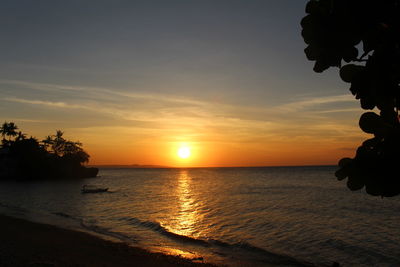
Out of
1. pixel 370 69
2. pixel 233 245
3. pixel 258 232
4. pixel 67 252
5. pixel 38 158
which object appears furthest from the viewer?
pixel 38 158

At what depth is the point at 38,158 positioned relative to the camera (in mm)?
91000

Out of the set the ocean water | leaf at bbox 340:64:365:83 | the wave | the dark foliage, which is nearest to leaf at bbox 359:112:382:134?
leaf at bbox 340:64:365:83

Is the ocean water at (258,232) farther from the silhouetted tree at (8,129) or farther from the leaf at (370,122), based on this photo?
the silhouetted tree at (8,129)

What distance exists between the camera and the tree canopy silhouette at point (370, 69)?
138 cm

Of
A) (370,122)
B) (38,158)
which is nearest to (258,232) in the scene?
(370,122)

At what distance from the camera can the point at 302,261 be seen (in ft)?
47.0

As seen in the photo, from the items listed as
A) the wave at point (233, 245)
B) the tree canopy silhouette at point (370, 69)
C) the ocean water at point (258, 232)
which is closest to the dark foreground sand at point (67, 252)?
the ocean water at point (258, 232)

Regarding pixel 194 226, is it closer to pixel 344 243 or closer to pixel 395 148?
pixel 344 243

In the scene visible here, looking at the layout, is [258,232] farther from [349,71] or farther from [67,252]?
[349,71]

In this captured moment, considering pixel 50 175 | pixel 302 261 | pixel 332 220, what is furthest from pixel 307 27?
pixel 50 175

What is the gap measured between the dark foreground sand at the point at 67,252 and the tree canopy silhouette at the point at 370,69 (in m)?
12.8

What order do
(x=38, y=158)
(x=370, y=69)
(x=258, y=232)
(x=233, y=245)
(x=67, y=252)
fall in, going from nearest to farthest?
(x=370, y=69), (x=67, y=252), (x=233, y=245), (x=258, y=232), (x=38, y=158)

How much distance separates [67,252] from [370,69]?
15.2 m

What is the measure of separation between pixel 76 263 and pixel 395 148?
13341 mm
